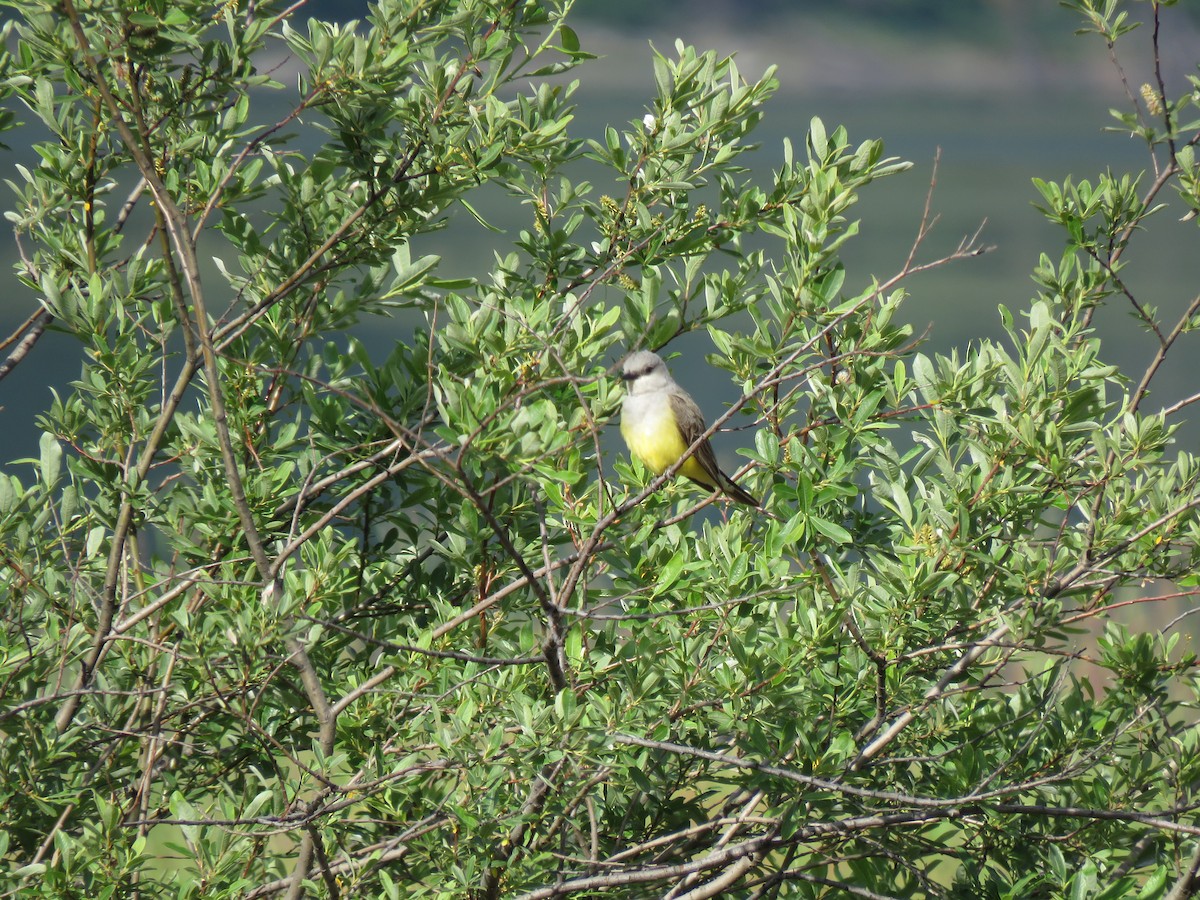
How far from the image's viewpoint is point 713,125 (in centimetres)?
316

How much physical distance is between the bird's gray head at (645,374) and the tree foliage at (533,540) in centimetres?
67

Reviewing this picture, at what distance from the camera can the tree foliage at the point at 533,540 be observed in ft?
8.46

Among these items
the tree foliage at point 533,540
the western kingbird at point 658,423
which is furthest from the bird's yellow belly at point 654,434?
the tree foliage at point 533,540

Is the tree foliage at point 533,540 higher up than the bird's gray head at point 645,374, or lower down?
lower down

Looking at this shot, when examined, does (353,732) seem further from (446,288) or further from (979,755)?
(979,755)

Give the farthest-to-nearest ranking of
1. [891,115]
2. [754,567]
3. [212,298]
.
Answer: [891,115], [212,298], [754,567]

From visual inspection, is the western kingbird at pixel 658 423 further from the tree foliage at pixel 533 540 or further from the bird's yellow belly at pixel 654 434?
the tree foliage at pixel 533 540

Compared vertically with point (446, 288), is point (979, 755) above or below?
below

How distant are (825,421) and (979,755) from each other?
85 cm

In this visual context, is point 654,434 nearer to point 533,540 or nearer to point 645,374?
point 645,374

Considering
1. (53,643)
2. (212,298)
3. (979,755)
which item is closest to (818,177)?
(979,755)

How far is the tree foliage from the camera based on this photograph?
258 centimetres

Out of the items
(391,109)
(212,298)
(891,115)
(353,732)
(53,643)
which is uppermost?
(891,115)

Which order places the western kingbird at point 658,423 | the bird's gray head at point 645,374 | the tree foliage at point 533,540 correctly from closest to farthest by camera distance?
the tree foliage at point 533,540
the bird's gray head at point 645,374
the western kingbird at point 658,423
